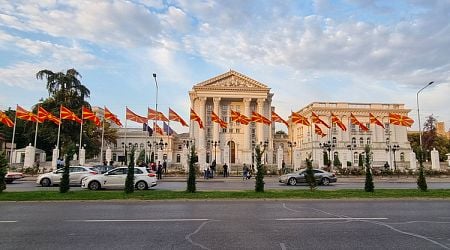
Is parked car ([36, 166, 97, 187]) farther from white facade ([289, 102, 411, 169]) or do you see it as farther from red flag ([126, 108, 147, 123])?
white facade ([289, 102, 411, 169])

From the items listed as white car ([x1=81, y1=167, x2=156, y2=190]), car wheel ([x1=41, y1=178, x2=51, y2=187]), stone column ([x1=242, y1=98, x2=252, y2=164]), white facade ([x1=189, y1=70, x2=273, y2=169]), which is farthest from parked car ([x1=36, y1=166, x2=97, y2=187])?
stone column ([x1=242, y1=98, x2=252, y2=164])

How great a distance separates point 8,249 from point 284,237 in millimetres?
5622

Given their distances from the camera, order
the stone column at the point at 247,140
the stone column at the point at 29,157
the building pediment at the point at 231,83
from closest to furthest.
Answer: the stone column at the point at 29,157, the stone column at the point at 247,140, the building pediment at the point at 231,83

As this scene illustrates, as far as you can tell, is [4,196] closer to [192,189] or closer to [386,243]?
→ [192,189]

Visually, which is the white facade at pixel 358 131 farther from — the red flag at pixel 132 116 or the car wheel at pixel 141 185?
the car wheel at pixel 141 185

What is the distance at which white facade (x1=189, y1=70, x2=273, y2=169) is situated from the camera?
3268 inches

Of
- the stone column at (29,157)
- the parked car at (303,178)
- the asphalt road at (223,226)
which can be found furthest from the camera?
the stone column at (29,157)

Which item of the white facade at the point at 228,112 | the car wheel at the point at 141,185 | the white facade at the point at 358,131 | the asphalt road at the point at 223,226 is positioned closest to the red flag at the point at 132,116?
the car wheel at the point at 141,185

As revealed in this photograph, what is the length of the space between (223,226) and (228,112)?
79.3m

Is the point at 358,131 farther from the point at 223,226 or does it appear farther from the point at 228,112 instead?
the point at 223,226

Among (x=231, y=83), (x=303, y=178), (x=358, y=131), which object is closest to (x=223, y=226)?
(x=303, y=178)

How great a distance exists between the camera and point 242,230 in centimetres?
846

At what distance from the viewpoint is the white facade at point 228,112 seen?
83.0 meters

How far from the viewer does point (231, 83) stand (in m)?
84.2
